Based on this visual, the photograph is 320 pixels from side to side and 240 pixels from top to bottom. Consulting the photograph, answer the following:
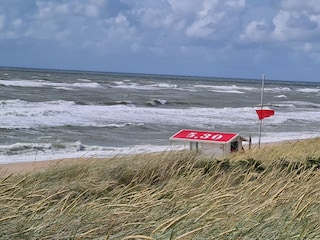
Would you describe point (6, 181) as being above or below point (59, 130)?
above

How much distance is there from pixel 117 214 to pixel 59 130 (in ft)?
53.4

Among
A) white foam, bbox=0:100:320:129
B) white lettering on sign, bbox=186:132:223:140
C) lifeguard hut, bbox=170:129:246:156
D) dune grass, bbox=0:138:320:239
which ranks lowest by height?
white foam, bbox=0:100:320:129

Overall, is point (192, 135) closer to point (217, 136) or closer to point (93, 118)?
point (217, 136)

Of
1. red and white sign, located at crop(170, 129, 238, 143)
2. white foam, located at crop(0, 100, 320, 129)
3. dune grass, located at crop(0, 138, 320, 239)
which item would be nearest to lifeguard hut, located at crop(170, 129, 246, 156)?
red and white sign, located at crop(170, 129, 238, 143)

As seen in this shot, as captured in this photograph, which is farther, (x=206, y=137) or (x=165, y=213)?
(x=206, y=137)

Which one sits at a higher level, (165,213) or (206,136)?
(165,213)

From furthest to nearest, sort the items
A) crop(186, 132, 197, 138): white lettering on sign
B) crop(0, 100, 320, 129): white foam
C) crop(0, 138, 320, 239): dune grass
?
crop(0, 100, 320, 129): white foam, crop(186, 132, 197, 138): white lettering on sign, crop(0, 138, 320, 239): dune grass

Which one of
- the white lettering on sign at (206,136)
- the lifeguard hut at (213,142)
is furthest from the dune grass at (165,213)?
the white lettering on sign at (206,136)

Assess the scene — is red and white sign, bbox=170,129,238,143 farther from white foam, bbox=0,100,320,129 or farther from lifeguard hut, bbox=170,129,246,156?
white foam, bbox=0,100,320,129

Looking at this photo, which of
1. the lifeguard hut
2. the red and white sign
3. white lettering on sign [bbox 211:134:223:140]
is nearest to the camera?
the lifeguard hut

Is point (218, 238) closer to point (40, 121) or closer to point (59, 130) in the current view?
point (59, 130)

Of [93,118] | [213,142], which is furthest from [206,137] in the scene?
[93,118]

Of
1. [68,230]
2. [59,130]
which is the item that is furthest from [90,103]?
[68,230]

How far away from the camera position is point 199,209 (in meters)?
3.61
